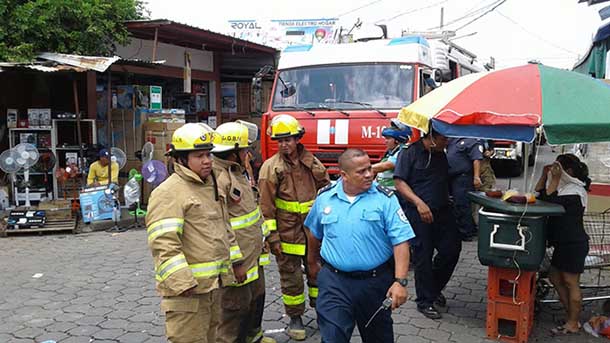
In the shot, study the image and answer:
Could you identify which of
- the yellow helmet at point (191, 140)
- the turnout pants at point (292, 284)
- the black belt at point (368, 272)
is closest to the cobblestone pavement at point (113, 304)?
the turnout pants at point (292, 284)

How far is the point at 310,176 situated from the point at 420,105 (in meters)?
1.12

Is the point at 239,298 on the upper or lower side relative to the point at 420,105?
lower

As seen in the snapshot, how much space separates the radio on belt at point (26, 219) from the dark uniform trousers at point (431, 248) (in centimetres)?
643

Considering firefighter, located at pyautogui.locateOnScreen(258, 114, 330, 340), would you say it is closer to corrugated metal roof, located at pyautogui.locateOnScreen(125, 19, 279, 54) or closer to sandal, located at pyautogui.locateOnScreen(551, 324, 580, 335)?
sandal, located at pyautogui.locateOnScreen(551, 324, 580, 335)

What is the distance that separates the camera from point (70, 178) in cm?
991

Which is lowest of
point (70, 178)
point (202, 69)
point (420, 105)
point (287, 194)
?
point (70, 178)

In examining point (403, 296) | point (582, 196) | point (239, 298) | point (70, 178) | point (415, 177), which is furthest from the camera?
point (70, 178)

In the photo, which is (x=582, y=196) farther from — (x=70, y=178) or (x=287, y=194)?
(x=70, y=178)

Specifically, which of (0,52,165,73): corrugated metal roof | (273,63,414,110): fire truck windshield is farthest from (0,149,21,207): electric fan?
(273,63,414,110): fire truck windshield

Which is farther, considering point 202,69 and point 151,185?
point 202,69

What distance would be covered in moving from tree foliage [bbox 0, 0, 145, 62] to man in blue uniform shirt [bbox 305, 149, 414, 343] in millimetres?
7943

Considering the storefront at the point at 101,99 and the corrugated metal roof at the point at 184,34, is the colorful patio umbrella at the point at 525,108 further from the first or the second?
the corrugated metal roof at the point at 184,34

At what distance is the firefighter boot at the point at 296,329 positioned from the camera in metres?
4.43

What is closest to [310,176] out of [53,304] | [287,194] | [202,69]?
[287,194]
